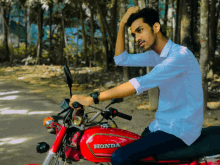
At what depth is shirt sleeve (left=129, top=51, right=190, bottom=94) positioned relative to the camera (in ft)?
6.97

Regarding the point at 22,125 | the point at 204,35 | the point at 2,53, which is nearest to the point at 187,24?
the point at 204,35

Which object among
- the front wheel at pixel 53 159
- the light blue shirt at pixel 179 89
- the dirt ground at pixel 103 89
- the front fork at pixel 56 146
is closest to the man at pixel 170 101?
the light blue shirt at pixel 179 89

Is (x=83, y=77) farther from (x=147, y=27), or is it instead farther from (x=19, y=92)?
(x=147, y=27)

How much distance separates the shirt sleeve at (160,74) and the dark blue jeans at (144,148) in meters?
0.40

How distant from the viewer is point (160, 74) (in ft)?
6.98

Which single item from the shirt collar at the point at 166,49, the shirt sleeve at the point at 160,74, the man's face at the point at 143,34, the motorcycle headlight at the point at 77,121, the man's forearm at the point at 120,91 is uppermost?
the man's face at the point at 143,34

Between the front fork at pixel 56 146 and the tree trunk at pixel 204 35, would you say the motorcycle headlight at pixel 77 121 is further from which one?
the tree trunk at pixel 204 35

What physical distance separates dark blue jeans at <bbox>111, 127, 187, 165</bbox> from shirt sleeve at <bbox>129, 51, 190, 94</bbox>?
40 centimetres

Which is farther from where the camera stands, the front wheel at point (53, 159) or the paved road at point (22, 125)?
the paved road at point (22, 125)

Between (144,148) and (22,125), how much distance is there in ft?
15.4

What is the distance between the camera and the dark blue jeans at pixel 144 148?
2.12 meters

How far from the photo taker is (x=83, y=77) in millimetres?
13766

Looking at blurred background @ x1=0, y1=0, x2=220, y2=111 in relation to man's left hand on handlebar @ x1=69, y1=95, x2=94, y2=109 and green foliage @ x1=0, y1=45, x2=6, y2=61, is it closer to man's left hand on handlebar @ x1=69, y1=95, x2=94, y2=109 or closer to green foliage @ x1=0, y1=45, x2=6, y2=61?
green foliage @ x1=0, y1=45, x2=6, y2=61

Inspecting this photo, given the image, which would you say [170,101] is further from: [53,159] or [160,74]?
[53,159]
